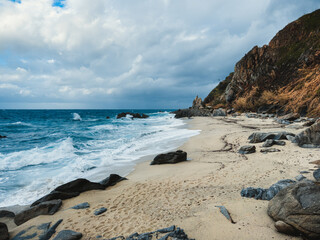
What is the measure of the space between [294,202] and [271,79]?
193 feet

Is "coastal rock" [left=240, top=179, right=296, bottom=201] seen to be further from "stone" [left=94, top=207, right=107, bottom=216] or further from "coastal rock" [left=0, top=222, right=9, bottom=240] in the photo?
"coastal rock" [left=0, top=222, right=9, bottom=240]

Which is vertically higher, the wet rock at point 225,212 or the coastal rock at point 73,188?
the wet rock at point 225,212

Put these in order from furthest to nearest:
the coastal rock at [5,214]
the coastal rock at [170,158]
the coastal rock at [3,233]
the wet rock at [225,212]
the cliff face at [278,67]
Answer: the cliff face at [278,67] → the coastal rock at [170,158] → the coastal rock at [5,214] → the coastal rock at [3,233] → the wet rock at [225,212]

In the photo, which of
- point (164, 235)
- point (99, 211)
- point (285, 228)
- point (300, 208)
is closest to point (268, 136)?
point (300, 208)

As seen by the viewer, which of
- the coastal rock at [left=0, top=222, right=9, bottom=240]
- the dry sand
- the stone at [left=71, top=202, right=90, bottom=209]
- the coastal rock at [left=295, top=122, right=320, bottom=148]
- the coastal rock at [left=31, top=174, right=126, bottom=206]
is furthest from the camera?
the coastal rock at [left=295, top=122, right=320, bottom=148]

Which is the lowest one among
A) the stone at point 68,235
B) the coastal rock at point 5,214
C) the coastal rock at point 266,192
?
the coastal rock at point 5,214

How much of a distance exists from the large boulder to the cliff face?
37.7 meters

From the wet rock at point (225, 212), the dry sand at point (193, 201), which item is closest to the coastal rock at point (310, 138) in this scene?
the dry sand at point (193, 201)

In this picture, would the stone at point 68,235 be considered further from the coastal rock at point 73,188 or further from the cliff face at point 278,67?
the cliff face at point 278,67

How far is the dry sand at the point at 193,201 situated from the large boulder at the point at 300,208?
0.29 metres

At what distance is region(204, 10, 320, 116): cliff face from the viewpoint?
41.8 m

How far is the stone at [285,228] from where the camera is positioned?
3.19 metres

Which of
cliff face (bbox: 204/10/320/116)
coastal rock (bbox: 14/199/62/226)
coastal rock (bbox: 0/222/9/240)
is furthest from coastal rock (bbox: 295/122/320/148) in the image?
cliff face (bbox: 204/10/320/116)

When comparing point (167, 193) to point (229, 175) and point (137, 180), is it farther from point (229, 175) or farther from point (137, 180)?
point (229, 175)
